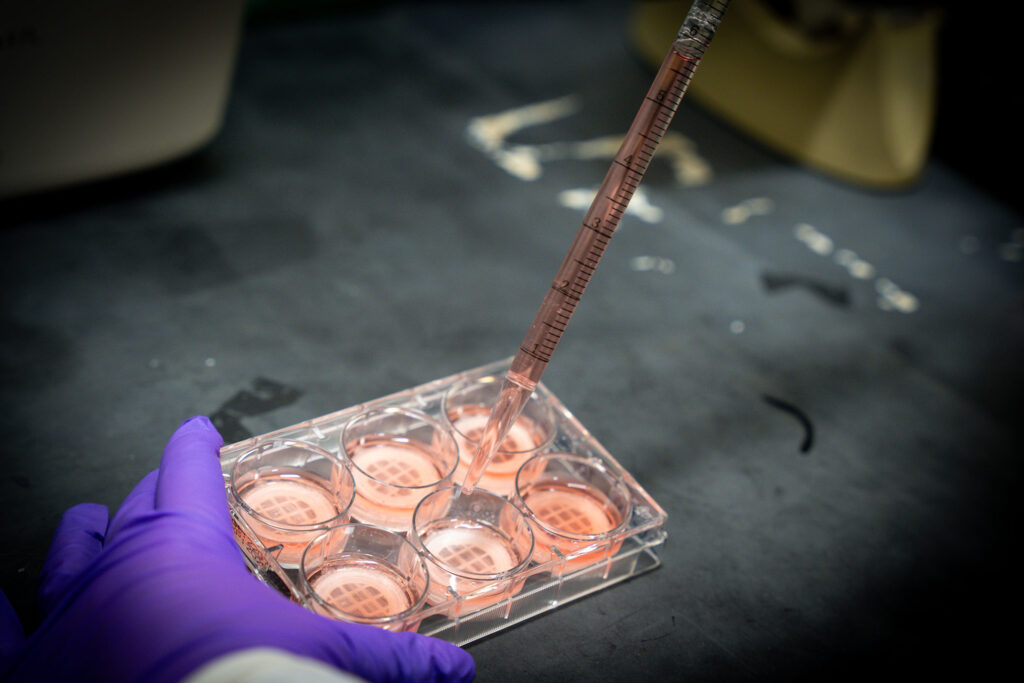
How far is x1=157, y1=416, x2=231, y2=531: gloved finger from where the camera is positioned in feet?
3.55

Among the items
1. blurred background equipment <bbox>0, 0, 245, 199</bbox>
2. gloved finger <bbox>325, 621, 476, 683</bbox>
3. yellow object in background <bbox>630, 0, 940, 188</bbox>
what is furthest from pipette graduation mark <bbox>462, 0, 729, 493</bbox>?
yellow object in background <bbox>630, 0, 940, 188</bbox>

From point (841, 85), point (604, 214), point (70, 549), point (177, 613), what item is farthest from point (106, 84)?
point (841, 85)

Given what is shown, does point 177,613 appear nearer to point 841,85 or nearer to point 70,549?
point 70,549

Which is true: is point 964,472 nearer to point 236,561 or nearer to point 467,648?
point 467,648

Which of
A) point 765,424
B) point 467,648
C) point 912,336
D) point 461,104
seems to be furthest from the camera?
point 461,104

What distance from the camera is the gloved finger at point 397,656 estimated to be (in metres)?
1.00

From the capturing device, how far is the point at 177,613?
93 cm

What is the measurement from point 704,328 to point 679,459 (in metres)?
0.49

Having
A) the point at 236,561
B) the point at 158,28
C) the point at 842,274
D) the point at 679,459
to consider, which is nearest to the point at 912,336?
the point at 842,274

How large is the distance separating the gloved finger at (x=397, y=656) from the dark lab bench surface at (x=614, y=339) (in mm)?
130

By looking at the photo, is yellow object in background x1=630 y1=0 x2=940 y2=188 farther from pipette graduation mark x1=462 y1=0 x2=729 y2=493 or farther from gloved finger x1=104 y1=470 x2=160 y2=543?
gloved finger x1=104 y1=470 x2=160 y2=543

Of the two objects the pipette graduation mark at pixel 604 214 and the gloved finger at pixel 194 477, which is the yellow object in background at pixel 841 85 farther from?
the gloved finger at pixel 194 477

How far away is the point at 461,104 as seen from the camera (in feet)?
9.09

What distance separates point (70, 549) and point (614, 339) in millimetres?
1173
